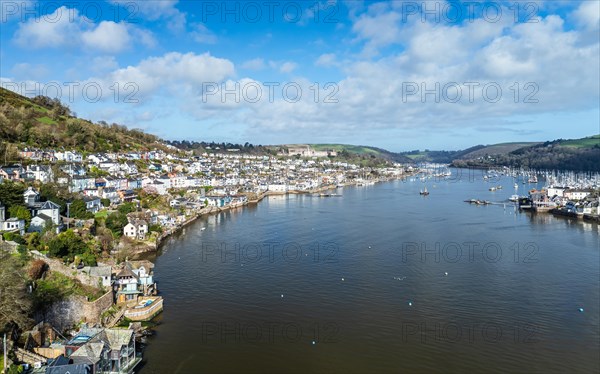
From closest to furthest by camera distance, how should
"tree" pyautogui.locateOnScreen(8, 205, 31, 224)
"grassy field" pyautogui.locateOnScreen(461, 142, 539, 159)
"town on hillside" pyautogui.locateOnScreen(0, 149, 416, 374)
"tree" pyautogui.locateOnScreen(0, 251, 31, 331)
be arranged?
"tree" pyautogui.locateOnScreen(0, 251, 31, 331) < "town on hillside" pyautogui.locateOnScreen(0, 149, 416, 374) < "tree" pyautogui.locateOnScreen(8, 205, 31, 224) < "grassy field" pyautogui.locateOnScreen(461, 142, 539, 159)

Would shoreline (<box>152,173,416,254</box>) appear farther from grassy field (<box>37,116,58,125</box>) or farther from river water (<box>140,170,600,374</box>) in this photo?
grassy field (<box>37,116,58,125</box>)

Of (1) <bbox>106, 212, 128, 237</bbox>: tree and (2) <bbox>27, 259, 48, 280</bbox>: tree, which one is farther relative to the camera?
(1) <bbox>106, 212, 128, 237</bbox>: tree

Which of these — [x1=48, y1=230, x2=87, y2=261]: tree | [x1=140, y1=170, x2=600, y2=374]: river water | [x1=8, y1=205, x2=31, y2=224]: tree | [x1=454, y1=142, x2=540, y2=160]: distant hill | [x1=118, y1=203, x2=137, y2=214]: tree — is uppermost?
[x1=454, y1=142, x2=540, y2=160]: distant hill

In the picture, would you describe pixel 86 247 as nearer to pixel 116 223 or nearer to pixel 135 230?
pixel 116 223

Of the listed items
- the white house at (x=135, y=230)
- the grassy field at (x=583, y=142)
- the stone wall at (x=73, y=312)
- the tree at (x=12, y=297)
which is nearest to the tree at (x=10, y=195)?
the white house at (x=135, y=230)

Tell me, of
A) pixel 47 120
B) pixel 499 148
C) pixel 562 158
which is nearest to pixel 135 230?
pixel 47 120

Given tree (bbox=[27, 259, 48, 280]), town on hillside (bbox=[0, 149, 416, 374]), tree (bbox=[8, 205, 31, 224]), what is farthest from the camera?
tree (bbox=[8, 205, 31, 224])

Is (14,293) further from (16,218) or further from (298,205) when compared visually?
(298,205)

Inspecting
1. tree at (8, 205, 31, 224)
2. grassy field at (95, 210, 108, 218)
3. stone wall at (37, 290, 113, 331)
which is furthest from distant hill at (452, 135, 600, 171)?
stone wall at (37, 290, 113, 331)

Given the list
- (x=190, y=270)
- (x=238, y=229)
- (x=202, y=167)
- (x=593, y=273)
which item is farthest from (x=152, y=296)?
(x=202, y=167)
